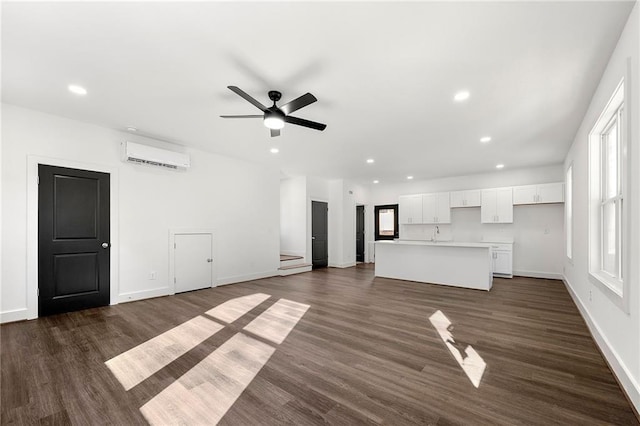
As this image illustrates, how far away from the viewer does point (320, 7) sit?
1.95 m

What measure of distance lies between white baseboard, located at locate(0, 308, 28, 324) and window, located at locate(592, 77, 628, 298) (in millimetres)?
6508

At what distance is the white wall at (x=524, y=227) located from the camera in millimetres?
6844

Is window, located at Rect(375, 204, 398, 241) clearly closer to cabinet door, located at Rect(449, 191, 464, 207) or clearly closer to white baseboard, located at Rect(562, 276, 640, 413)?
cabinet door, located at Rect(449, 191, 464, 207)

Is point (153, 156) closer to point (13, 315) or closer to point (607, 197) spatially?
point (13, 315)

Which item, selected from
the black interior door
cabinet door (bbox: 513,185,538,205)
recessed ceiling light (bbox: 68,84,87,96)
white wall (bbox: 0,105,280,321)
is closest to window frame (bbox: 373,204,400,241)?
cabinet door (bbox: 513,185,538,205)

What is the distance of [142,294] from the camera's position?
15.5 feet

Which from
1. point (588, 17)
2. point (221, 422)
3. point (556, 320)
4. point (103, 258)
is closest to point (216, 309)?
point (103, 258)

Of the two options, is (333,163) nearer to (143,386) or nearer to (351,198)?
(351,198)

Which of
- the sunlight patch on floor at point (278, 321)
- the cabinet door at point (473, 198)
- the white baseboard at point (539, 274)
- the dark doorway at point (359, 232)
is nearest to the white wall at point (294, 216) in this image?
the dark doorway at point (359, 232)

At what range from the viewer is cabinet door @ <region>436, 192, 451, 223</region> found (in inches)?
319

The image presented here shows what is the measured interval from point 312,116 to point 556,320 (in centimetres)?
426

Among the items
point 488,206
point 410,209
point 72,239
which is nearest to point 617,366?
point 488,206

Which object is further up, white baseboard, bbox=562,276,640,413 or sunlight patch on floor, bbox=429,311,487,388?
white baseboard, bbox=562,276,640,413

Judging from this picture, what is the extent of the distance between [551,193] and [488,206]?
4.32 feet
